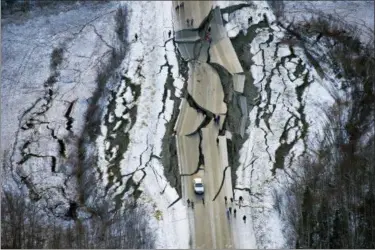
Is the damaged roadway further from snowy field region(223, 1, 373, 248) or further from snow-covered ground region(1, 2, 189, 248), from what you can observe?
snowy field region(223, 1, 373, 248)

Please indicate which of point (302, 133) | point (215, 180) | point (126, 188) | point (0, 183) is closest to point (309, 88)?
point (302, 133)

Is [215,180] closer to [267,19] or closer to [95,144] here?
[95,144]

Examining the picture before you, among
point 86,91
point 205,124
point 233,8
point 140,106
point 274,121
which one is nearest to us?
point 205,124

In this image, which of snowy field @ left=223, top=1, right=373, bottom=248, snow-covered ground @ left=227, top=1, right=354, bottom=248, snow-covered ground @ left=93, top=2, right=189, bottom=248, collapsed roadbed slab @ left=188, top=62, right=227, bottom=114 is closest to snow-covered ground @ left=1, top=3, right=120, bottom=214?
snow-covered ground @ left=93, top=2, right=189, bottom=248

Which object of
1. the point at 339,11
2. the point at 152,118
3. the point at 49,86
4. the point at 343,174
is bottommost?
the point at 343,174

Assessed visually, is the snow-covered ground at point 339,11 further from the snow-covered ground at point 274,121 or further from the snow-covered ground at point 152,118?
the snow-covered ground at point 152,118

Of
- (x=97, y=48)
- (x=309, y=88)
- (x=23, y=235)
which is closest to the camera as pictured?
(x=23, y=235)

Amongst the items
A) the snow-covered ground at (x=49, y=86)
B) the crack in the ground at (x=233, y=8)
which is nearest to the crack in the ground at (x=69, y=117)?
the snow-covered ground at (x=49, y=86)

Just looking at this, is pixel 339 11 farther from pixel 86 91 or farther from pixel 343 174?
pixel 86 91

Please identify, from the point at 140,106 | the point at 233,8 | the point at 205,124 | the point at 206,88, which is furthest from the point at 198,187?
the point at 233,8
